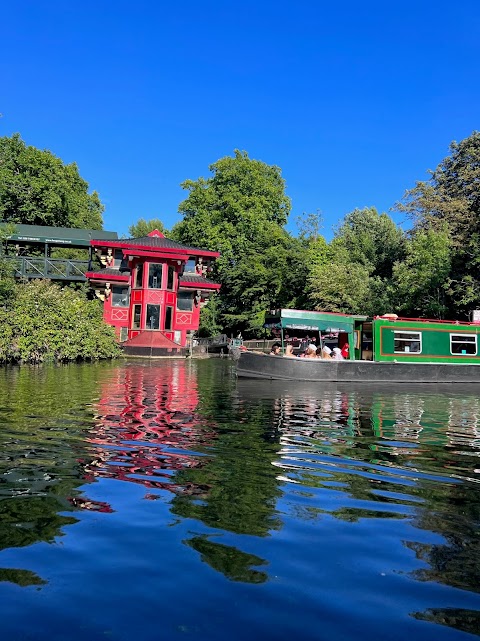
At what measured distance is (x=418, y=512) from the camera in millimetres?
5152

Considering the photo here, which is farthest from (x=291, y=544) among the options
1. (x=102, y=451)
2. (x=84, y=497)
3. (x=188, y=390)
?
(x=188, y=390)

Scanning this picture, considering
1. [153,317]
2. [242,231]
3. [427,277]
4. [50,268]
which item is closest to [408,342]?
[427,277]

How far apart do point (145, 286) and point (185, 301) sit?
490 cm

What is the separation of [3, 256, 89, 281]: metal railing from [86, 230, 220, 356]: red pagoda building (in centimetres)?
292

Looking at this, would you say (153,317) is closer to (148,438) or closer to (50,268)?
(50,268)

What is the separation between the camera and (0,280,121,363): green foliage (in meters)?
28.1

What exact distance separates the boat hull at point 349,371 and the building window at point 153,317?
21762mm

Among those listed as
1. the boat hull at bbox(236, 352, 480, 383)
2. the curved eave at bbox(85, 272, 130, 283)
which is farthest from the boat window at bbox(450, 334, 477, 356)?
the curved eave at bbox(85, 272, 130, 283)

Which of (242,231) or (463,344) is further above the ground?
(242,231)

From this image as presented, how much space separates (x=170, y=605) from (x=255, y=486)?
2.68m

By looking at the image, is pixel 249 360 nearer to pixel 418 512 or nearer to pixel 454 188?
pixel 418 512

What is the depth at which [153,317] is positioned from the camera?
143ft

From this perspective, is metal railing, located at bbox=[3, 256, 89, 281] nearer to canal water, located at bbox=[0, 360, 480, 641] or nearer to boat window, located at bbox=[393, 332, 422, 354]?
boat window, located at bbox=[393, 332, 422, 354]

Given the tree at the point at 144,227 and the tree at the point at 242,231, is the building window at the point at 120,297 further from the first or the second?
the tree at the point at 144,227
